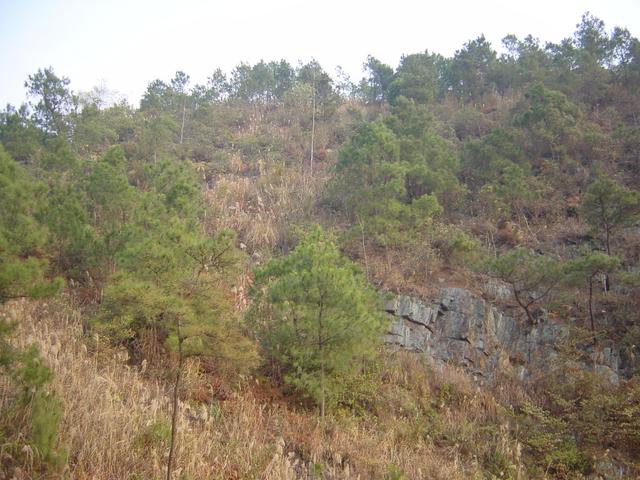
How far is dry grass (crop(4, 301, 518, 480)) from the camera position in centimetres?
472

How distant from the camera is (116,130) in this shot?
893 inches

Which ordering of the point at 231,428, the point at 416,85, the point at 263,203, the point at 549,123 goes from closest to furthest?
the point at 231,428 < the point at 263,203 < the point at 549,123 < the point at 416,85

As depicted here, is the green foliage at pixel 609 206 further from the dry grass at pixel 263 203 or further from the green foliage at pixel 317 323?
the dry grass at pixel 263 203

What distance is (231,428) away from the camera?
6.21m

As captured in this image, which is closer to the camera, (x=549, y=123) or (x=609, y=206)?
(x=609, y=206)

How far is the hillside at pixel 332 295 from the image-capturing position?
5.33 m

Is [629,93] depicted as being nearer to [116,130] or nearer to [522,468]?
[522,468]

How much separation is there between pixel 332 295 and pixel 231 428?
2600 millimetres

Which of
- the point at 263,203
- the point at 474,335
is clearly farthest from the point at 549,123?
the point at 263,203

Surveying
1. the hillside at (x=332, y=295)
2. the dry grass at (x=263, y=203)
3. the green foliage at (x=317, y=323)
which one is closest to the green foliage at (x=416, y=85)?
the hillside at (x=332, y=295)

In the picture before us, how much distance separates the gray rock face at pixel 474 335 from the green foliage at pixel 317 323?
3.70 metres

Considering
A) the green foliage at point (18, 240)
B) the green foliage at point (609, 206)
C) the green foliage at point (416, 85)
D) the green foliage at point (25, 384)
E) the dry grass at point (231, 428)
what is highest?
the green foliage at point (416, 85)

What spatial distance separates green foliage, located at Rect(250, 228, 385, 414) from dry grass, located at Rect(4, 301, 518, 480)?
0.66 m

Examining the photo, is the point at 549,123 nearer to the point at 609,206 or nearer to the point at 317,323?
the point at 609,206
